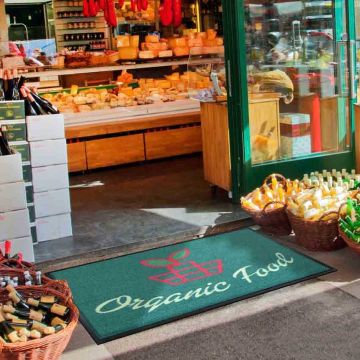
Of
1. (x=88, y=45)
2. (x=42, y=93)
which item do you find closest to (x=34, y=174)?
(x=42, y=93)

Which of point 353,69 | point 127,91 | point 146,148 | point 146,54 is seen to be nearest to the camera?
point 353,69

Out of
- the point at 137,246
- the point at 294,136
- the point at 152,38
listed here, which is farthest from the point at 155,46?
the point at 137,246

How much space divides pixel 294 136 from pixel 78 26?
6.34 metres

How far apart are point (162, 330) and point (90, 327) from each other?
0.45 metres

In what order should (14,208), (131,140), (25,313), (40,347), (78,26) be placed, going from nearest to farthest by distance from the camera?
(40,347) < (25,313) < (14,208) < (131,140) < (78,26)

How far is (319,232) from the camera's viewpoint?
4.91 metres

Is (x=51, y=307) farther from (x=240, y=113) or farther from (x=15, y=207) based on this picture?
(x=240, y=113)

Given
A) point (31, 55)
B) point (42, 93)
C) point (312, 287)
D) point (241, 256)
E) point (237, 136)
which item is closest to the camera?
point (312, 287)

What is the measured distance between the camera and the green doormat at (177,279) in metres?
4.06

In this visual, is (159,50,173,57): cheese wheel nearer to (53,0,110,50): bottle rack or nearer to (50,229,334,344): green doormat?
(53,0,110,50): bottle rack

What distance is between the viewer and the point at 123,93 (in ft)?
27.9

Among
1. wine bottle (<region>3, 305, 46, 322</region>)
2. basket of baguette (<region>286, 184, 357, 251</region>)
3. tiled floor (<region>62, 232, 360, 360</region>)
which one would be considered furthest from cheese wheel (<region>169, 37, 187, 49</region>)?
wine bottle (<region>3, 305, 46, 322</region>)

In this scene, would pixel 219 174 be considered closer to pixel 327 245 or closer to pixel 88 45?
pixel 327 245

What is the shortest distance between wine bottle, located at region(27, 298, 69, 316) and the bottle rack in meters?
8.57
